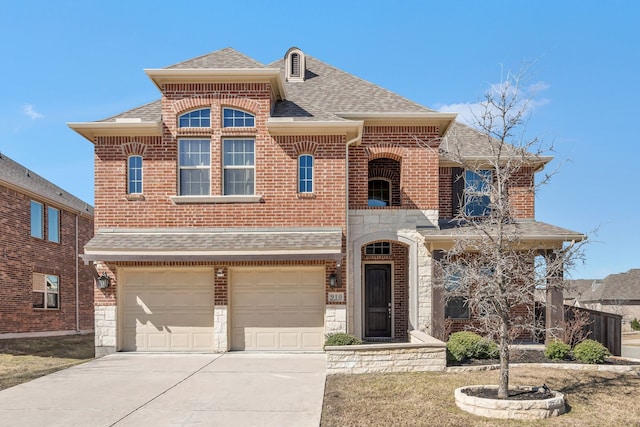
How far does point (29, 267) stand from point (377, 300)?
13557 mm

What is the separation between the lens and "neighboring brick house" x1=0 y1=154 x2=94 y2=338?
61.1 feet

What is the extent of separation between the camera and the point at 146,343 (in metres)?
14.1

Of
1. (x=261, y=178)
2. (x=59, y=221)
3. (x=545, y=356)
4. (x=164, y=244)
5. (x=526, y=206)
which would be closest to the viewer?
(x=545, y=356)

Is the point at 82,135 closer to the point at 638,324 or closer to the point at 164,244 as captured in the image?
the point at 164,244

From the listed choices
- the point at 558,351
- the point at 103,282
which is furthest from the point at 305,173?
the point at 558,351

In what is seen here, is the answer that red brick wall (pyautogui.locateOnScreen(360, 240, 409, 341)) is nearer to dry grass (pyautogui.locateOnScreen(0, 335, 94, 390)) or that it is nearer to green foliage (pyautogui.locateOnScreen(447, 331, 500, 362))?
green foliage (pyautogui.locateOnScreen(447, 331, 500, 362))

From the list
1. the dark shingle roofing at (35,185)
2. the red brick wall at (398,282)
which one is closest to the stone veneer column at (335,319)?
the red brick wall at (398,282)

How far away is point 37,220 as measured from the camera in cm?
2077

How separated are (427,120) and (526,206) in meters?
4.41

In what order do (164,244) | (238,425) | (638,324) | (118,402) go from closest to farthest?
(238,425) < (118,402) < (164,244) < (638,324)

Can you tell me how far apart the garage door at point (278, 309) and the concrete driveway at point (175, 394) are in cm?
102

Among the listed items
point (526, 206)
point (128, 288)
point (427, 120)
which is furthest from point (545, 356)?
point (128, 288)

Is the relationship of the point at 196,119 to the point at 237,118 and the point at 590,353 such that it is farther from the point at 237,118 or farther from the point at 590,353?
the point at 590,353

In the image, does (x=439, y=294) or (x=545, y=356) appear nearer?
(x=545, y=356)
